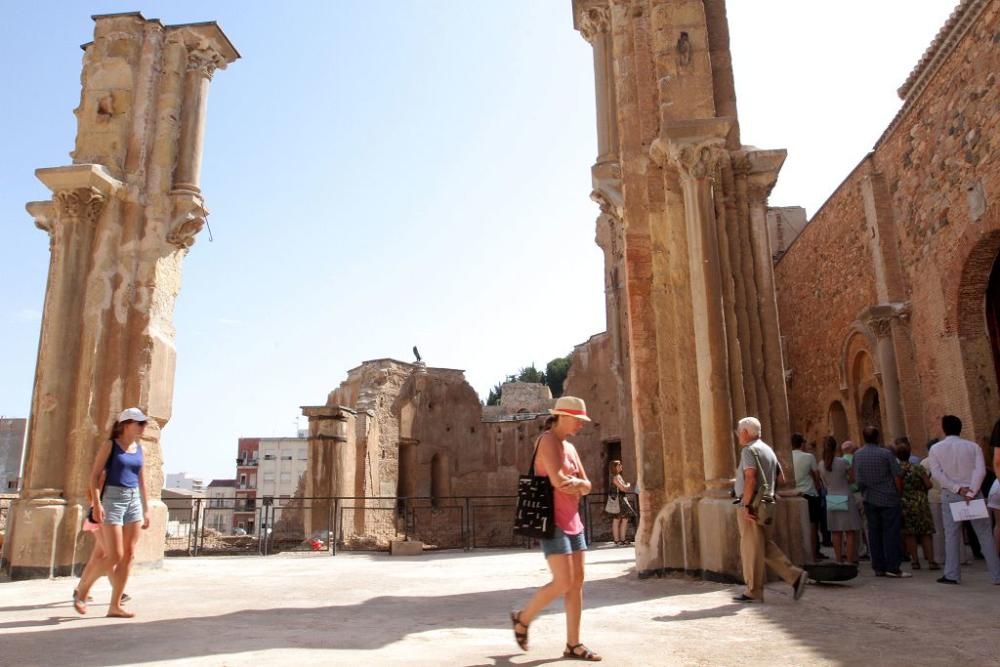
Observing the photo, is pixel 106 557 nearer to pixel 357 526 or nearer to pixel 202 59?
pixel 202 59

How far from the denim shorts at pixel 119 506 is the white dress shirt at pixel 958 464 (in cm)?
674

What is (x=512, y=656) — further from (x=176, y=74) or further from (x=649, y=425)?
(x=176, y=74)

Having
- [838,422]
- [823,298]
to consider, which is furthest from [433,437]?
[823,298]

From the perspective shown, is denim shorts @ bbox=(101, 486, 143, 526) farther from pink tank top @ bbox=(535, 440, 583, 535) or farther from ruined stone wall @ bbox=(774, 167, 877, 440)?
ruined stone wall @ bbox=(774, 167, 877, 440)

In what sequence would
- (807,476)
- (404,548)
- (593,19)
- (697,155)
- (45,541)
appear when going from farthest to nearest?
(404,548)
(593,19)
(45,541)
(807,476)
(697,155)

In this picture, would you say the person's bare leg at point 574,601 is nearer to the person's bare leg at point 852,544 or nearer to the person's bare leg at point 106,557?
the person's bare leg at point 106,557

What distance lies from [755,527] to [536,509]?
8.56 feet

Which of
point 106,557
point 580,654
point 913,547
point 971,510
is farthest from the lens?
point 913,547

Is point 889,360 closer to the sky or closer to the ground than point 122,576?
closer to the sky

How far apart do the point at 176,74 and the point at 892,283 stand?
1342cm

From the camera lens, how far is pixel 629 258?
8414 millimetres

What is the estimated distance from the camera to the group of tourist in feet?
21.8

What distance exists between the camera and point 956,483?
672cm

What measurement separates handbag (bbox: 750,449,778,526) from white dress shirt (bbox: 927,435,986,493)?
224cm
